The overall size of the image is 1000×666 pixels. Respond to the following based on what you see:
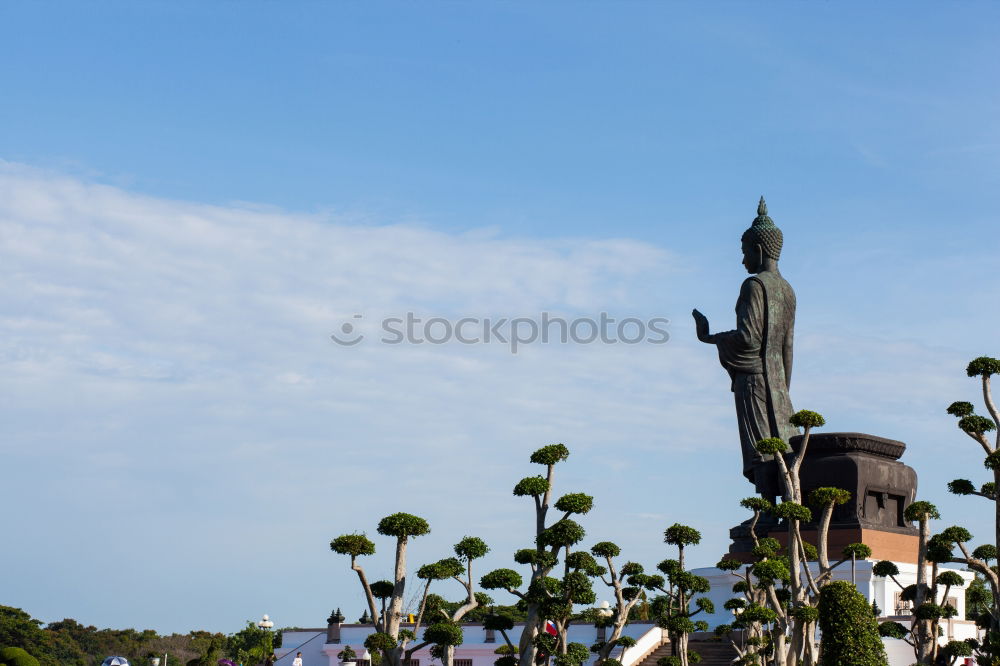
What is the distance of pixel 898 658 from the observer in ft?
102

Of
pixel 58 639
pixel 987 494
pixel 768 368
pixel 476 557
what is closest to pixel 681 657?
pixel 476 557

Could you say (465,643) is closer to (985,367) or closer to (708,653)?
(708,653)

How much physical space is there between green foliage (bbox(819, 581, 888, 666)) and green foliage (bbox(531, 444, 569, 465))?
5432 millimetres

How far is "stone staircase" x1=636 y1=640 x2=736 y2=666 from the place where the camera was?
31219 millimetres

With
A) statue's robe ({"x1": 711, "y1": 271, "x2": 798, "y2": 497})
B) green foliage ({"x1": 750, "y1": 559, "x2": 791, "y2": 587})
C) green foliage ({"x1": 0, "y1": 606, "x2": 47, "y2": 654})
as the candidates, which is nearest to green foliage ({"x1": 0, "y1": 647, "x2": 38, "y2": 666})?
green foliage ({"x1": 750, "y1": 559, "x2": 791, "y2": 587})

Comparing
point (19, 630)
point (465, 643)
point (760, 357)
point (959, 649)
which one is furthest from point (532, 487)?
point (19, 630)

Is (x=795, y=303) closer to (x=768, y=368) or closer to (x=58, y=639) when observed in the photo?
(x=768, y=368)

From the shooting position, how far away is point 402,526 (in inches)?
953

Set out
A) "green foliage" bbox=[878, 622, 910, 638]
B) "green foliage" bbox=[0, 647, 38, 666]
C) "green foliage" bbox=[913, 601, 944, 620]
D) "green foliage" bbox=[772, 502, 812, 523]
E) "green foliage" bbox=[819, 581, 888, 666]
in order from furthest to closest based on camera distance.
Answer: "green foliage" bbox=[0, 647, 38, 666] → "green foliage" bbox=[878, 622, 910, 638] → "green foliage" bbox=[913, 601, 944, 620] → "green foliage" bbox=[772, 502, 812, 523] → "green foliage" bbox=[819, 581, 888, 666]

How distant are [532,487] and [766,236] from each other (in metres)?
19.2

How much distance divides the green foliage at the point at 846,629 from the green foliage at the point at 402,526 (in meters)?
7.38

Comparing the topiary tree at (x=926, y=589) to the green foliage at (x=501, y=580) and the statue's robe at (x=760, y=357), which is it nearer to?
the green foliage at (x=501, y=580)

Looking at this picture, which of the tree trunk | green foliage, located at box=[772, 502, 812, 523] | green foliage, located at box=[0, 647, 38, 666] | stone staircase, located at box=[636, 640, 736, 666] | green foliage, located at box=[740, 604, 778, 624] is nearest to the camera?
green foliage, located at box=[772, 502, 812, 523]

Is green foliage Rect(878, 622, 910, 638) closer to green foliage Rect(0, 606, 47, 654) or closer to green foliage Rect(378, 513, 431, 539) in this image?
green foliage Rect(378, 513, 431, 539)
